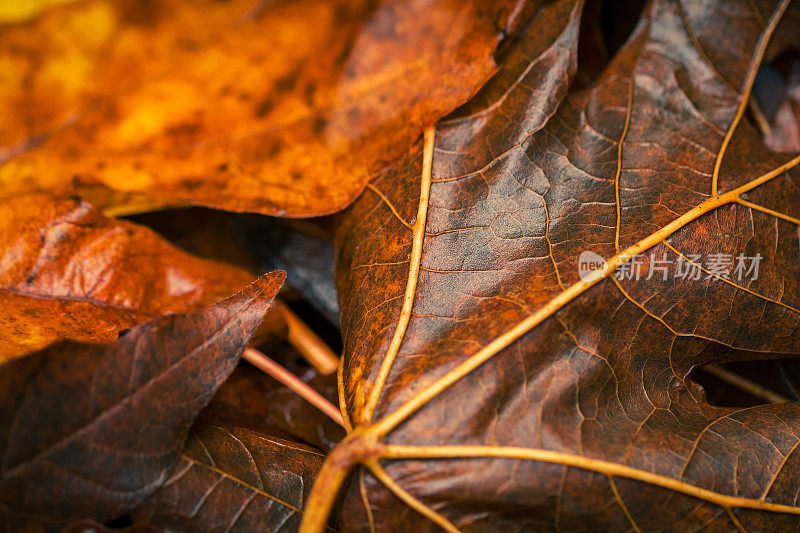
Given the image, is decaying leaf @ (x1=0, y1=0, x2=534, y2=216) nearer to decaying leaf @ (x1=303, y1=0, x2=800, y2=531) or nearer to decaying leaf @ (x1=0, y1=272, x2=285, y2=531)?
decaying leaf @ (x1=303, y1=0, x2=800, y2=531)

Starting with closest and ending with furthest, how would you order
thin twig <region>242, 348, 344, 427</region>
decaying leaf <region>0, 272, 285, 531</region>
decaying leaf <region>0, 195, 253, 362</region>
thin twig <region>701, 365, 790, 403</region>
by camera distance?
decaying leaf <region>0, 272, 285, 531</region>
decaying leaf <region>0, 195, 253, 362</region>
thin twig <region>242, 348, 344, 427</region>
thin twig <region>701, 365, 790, 403</region>

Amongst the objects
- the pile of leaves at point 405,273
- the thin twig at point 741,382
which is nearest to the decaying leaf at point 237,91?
the pile of leaves at point 405,273

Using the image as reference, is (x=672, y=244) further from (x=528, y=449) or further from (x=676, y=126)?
(x=528, y=449)

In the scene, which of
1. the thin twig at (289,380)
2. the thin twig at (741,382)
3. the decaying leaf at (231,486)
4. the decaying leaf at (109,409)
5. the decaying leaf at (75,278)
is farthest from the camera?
the thin twig at (741,382)

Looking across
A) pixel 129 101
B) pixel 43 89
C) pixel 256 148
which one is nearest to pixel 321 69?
pixel 256 148

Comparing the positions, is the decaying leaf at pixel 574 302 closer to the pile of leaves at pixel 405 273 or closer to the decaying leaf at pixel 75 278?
the pile of leaves at pixel 405 273

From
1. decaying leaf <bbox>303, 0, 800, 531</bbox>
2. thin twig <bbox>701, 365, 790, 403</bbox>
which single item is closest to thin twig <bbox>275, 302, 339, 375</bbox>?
decaying leaf <bbox>303, 0, 800, 531</bbox>

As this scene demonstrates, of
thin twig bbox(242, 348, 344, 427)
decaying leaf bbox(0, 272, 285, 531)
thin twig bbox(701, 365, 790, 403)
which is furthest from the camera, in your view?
thin twig bbox(701, 365, 790, 403)
